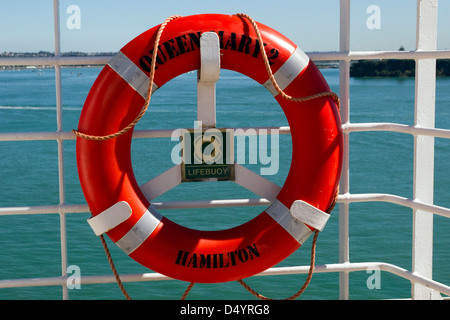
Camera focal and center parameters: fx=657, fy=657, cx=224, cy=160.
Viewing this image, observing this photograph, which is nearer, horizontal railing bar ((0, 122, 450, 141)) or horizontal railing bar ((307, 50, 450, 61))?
horizontal railing bar ((0, 122, 450, 141))

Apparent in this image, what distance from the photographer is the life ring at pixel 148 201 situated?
1.62 metres

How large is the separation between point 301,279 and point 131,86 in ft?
31.1

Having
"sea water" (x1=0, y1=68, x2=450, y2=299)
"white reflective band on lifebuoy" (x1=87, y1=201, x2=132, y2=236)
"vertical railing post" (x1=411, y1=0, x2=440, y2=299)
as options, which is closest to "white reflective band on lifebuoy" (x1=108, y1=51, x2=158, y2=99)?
"white reflective band on lifebuoy" (x1=87, y1=201, x2=132, y2=236)

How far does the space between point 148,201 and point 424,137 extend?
779 mm

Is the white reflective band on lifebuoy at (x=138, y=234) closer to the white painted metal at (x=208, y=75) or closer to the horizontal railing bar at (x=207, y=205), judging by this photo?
the horizontal railing bar at (x=207, y=205)

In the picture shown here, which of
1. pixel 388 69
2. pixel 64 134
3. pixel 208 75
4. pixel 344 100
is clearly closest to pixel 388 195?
pixel 344 100

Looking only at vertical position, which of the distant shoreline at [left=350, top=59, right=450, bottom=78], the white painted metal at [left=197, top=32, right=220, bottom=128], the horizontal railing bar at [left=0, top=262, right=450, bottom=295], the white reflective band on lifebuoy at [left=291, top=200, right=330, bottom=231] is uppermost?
the distant shoreline at [left=350, top=59, right=450, bottom=78]

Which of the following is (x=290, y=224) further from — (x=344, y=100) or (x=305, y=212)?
(x=344, y=100)

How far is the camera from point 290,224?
170 cm

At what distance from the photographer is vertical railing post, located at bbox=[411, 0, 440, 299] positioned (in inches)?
70.8

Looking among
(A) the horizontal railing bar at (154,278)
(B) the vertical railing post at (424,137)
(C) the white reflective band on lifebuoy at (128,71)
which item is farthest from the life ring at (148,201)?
(B) the vertical railing post at (424,137)

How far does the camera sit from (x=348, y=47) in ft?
5.85

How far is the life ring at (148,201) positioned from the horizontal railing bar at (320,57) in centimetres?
7

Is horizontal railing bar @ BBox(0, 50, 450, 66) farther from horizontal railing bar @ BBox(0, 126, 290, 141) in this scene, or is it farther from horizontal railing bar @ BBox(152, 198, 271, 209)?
horizontal railing bar @ BBox(152, 198, 271, 209)
